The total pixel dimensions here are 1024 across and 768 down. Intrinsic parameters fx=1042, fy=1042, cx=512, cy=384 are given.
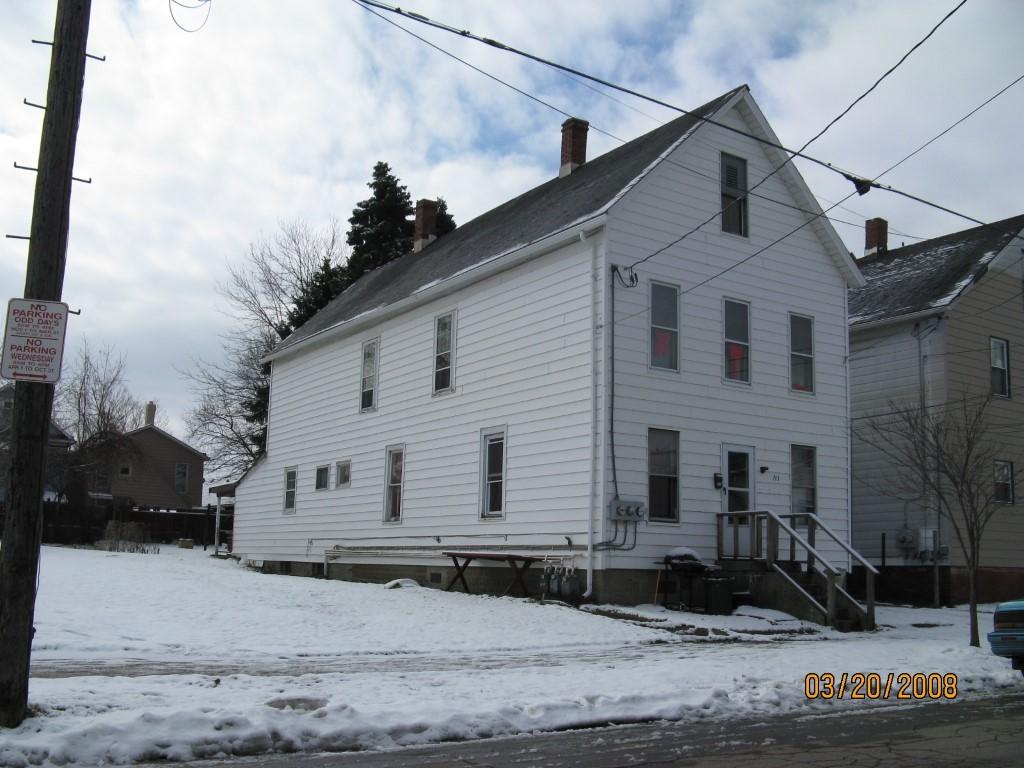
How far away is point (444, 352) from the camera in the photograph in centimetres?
2277

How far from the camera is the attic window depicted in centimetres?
2077

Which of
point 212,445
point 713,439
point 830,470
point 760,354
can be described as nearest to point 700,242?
point 760,354

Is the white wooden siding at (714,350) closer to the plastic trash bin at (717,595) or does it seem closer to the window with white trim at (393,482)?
the plastic trash bin at (717,595)

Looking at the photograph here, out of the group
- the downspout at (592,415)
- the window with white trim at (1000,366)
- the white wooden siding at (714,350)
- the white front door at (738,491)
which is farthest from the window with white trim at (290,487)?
the window with white trim at (1000,366)

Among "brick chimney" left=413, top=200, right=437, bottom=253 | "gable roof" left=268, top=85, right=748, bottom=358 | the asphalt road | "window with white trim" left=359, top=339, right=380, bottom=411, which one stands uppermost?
"brick chimney" left=413, top=200, right=437, bottom=253

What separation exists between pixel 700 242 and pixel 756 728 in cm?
1277

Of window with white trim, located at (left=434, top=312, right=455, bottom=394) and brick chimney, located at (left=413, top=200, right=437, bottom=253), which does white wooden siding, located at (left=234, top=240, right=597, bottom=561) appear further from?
brick chimney, located at (left=413, top=200, right=437, bottom=253)

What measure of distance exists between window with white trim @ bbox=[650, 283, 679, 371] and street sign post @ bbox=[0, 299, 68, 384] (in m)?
12.6

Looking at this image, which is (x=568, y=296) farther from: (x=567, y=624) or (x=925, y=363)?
(x=925, y=363)

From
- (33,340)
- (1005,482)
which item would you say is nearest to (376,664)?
(33,340)

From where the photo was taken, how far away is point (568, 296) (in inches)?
754

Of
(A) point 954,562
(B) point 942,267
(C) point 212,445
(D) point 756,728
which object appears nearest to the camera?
(D) point 756,728

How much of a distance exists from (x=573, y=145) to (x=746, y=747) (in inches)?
785
